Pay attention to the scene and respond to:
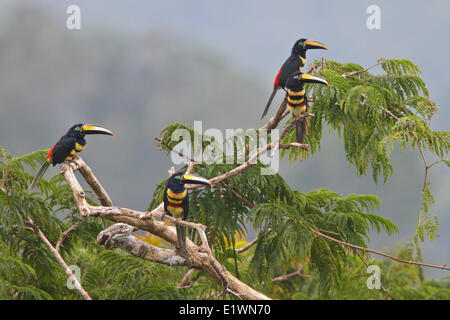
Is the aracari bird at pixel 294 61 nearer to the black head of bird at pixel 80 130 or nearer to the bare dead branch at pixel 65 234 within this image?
the black head of bird at pixel 80 130

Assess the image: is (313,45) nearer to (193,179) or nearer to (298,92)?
(298,92)

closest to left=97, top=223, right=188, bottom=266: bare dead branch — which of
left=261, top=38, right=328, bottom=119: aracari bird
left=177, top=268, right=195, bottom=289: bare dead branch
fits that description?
left=177, top=268, right=195, bottom=289: bare dead branch

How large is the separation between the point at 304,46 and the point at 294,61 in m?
0.24

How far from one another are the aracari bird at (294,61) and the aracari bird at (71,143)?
210cm

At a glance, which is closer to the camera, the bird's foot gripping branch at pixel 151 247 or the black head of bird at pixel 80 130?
the bird's foot gripping branch at pixel 151 247

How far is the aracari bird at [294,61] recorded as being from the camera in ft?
21.2

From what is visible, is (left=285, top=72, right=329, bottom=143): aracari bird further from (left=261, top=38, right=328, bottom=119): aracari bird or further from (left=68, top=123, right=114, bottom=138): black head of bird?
(left=68, top=123, right=114, bottom=138): black head of bird

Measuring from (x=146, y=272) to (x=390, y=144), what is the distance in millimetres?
3403

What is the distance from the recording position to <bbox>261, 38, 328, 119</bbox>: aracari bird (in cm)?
648

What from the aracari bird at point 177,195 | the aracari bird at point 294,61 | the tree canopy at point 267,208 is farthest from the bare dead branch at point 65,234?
the aracari bird at point 294,61

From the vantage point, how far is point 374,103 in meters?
6.30

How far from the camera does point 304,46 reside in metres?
6.70
